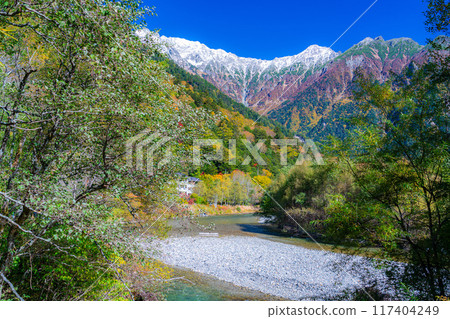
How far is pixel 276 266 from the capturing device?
48.8ft

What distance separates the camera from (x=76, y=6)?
3035 millimetres

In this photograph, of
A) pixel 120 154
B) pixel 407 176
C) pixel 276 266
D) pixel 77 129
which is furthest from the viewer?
pixel 276 266

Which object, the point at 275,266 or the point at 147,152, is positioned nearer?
the point at 147,152

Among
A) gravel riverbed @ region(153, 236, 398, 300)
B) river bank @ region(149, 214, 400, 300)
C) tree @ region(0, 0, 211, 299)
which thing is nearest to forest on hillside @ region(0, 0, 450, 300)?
tree @ region(0, 0, 211, 299)

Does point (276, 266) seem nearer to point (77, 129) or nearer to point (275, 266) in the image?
point (275, 266)

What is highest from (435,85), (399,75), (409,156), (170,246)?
(399,75)

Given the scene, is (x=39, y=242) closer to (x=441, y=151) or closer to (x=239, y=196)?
(x=441, y=151)

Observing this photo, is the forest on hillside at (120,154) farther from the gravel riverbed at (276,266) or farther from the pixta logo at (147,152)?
the gravel riverbed at (276,266)

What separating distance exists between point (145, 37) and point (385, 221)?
8354mm

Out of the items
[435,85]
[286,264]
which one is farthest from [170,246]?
[435,85]

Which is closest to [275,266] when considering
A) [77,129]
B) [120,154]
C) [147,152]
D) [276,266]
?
[276,266]

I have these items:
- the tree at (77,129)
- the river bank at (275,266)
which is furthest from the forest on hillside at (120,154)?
the river bank at (275,266)

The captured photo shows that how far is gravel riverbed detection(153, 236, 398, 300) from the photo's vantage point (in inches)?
452
